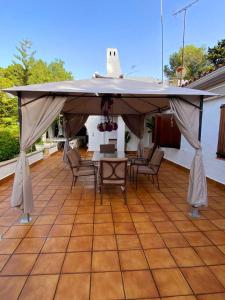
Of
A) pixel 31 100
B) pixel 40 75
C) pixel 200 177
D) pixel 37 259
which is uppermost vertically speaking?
pixel 40 75

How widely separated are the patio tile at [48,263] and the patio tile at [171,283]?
1.03 meters

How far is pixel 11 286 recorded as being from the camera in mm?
1876

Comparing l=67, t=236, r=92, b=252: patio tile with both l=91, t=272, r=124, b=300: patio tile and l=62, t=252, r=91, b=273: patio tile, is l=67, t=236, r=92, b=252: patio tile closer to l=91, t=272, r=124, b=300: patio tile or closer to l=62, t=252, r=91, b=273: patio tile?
l=62, t=252, r=91, b=273: patio tile

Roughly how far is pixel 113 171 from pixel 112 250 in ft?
5.53

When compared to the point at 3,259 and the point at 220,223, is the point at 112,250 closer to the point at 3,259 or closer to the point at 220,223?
the point at 3,259

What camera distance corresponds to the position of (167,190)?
15.6 ft

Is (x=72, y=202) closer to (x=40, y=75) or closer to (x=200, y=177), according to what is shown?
(x=200, y=177)

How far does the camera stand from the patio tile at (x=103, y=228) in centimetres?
283

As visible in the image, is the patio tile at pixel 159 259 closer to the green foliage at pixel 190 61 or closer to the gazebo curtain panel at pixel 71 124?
the gazebo curtain panel at pixel 71 124

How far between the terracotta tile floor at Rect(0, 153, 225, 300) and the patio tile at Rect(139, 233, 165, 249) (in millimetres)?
13

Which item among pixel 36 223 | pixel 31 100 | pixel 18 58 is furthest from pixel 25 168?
pixel 18 58

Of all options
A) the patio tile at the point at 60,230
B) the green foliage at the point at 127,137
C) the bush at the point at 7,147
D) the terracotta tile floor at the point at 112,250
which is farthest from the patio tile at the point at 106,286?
the green foliage at the point at 127,137

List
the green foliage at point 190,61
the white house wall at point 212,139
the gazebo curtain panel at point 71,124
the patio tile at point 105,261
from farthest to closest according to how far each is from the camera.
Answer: the green foliage at point 190,61 → the gazebo curtain panel at point 71,124 → the white house wall at point 212,139 → the patio tile at point 105,261

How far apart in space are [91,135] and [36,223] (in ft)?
30.9
